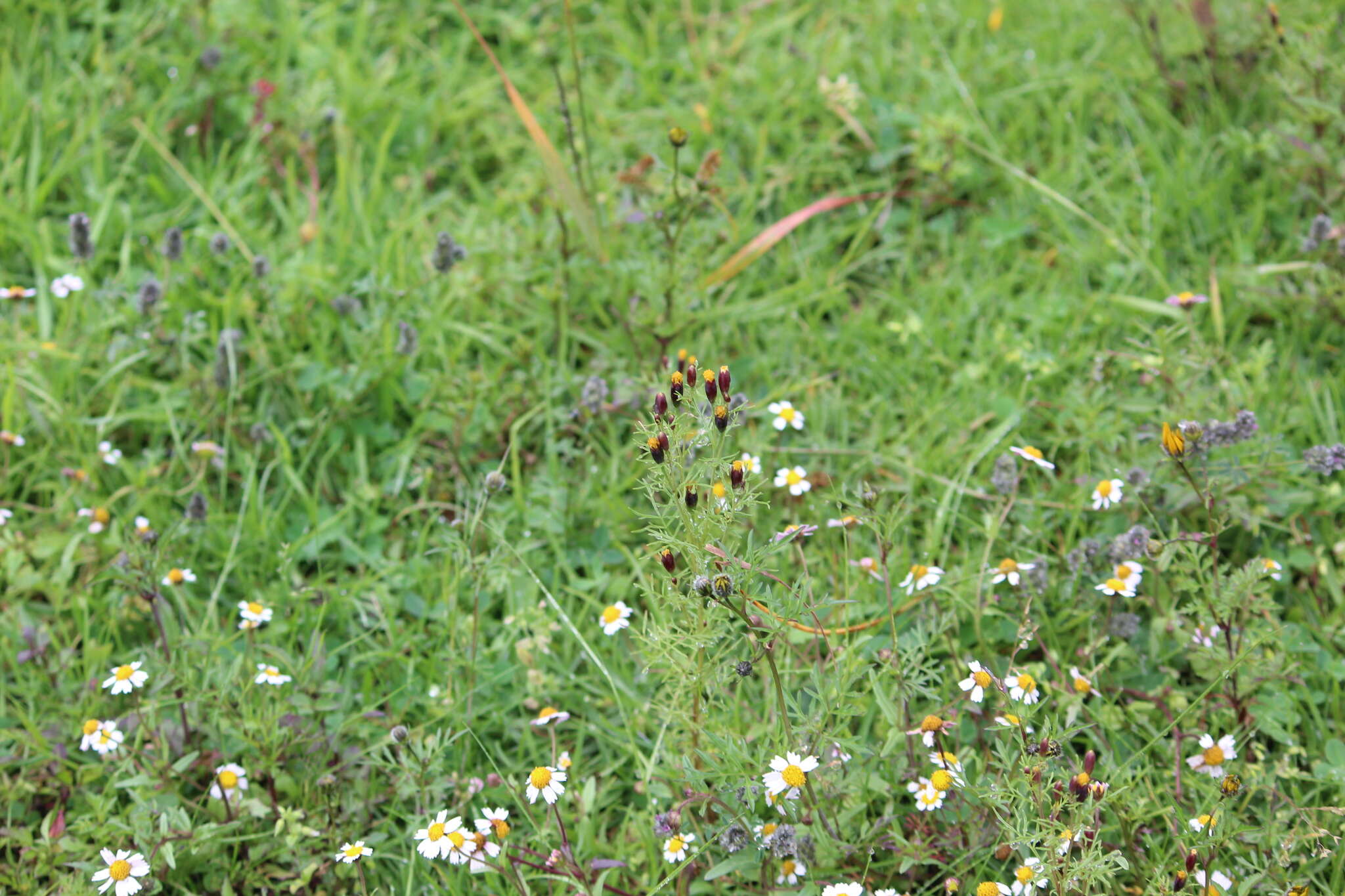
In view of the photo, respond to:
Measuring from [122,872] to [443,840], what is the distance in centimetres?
56

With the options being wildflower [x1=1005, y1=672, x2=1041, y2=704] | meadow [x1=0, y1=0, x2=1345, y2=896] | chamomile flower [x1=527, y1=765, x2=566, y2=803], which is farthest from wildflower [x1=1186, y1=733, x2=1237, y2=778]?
chamomile flower [x1=527, y1=765, x2=566, y2=803]

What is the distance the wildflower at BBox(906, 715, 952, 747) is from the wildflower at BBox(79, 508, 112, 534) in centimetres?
188

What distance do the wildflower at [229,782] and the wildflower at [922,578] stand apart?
52.4 inches

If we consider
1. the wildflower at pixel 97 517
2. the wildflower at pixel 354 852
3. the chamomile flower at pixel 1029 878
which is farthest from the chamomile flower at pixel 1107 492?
the wildflower at pixel 97 517

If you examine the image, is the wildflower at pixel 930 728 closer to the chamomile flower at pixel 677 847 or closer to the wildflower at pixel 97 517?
the chamomile flower at pixel 677 847

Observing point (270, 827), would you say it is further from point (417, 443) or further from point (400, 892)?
point (417, 443)

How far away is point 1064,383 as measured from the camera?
9.59ft

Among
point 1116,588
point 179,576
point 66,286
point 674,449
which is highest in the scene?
point 674,449

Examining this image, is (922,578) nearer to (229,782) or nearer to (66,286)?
(229,782)

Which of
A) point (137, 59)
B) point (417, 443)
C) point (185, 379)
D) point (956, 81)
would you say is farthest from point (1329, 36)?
point (137, 59)

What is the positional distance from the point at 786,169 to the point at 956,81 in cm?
67

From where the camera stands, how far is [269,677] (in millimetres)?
2109

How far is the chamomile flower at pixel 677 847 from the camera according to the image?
75.1 inches

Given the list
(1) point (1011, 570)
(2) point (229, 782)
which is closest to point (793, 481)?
(1) point (1011, 570)
